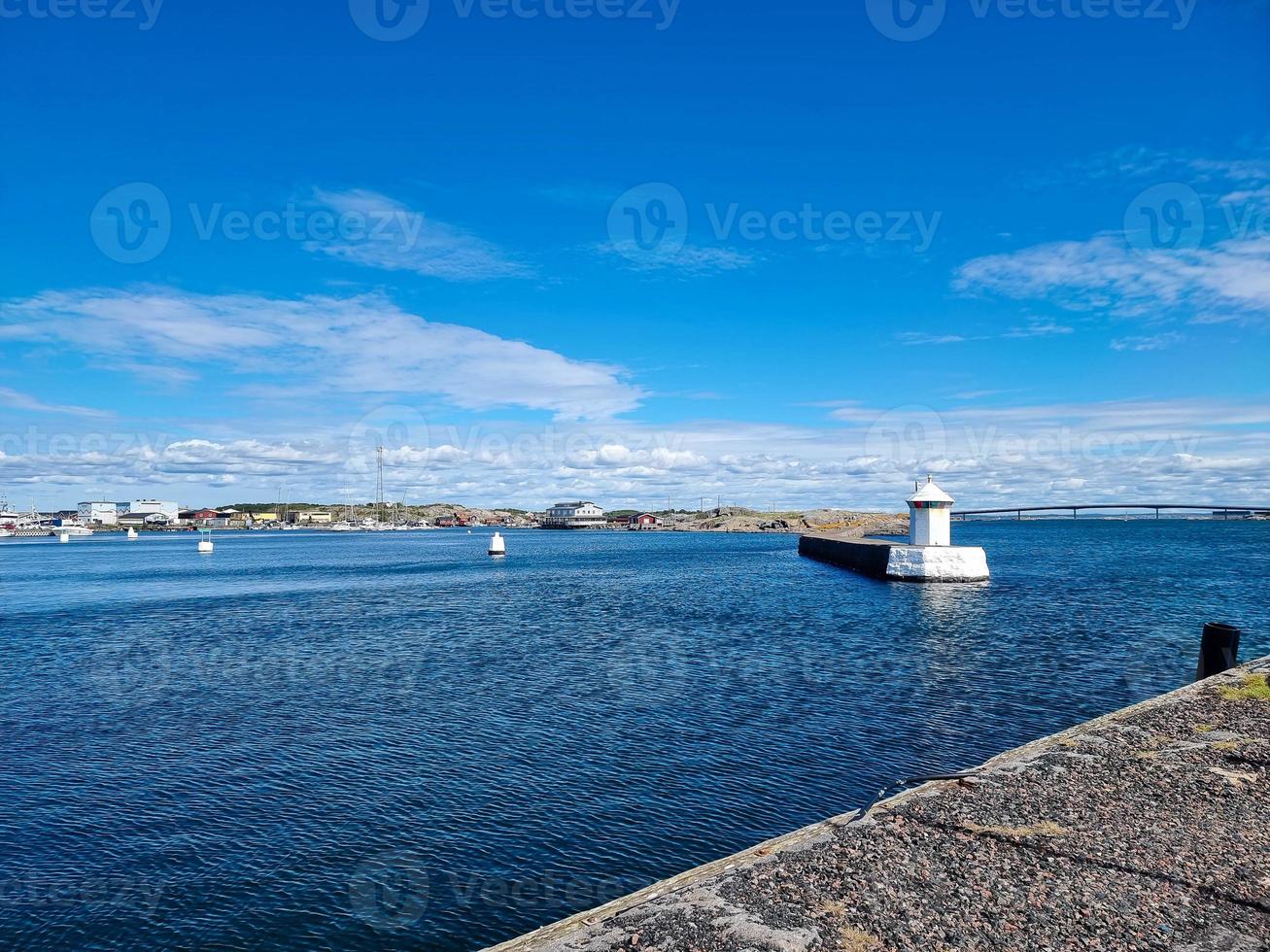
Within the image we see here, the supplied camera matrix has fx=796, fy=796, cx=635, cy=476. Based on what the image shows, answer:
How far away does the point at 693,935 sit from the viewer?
22.8 ft

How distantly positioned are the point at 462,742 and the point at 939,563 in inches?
1768

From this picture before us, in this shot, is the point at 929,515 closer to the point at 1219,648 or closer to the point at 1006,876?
the point at 1219,648

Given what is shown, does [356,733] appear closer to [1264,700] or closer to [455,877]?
[455,877]

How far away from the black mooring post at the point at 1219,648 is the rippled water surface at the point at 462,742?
4.64ft

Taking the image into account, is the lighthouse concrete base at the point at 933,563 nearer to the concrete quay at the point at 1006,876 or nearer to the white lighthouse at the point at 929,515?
the white lighthouse at the point at 929,515

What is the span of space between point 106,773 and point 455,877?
9.55 m

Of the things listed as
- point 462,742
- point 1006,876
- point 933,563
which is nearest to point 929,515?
point 933,563

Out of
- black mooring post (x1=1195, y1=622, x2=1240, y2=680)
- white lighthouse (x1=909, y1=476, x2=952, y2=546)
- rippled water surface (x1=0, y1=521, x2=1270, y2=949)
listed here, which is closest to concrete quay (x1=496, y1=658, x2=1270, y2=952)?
rippled water surface (x1=0, y1=521, x2=1270, y2=949)

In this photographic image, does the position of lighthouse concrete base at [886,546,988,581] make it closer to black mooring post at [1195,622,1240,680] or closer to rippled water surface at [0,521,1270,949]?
rippled water surface at [0,521,1270,949]

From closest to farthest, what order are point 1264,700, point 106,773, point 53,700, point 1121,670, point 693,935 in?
point 693,935 → point 1264,700 → point 106,773 → point 53,700 → point 1121,670

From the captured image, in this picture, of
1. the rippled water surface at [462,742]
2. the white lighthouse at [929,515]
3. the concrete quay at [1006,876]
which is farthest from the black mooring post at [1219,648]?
the white lighthouse at [929,515]

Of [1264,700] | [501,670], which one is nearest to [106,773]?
[501,670]

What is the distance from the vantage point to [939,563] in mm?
55312

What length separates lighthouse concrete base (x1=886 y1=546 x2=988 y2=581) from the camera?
5503cm
